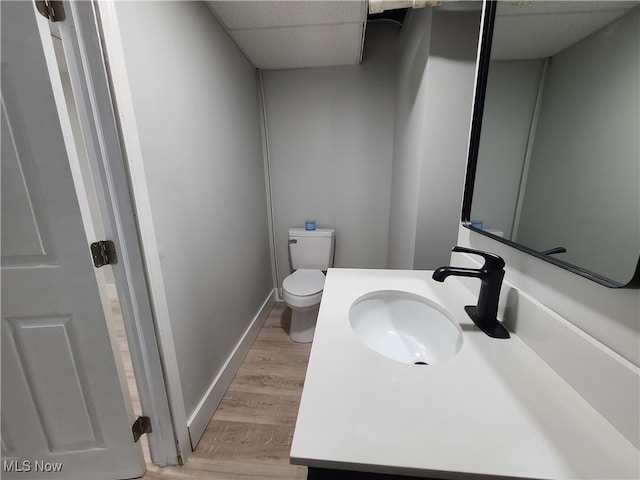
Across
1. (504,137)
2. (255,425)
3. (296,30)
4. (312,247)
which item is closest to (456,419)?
(504,137)

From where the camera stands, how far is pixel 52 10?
2.31 feet

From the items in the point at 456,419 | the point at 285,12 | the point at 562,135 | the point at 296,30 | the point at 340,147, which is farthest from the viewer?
the point at 340,147

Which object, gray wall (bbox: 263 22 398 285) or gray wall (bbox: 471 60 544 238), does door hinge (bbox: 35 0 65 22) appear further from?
gray wall (bbox: 263 22 398 285)

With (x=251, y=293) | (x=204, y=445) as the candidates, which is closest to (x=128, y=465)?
(x=204, y=445)

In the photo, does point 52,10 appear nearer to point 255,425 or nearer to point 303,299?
point 303,299

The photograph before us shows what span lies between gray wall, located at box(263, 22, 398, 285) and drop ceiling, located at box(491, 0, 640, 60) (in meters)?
1.26

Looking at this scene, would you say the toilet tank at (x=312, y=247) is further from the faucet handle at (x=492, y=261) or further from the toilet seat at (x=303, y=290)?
the faucet handle at (x=492, y=261)

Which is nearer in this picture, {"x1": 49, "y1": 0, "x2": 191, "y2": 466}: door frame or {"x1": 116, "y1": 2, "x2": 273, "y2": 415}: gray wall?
{"x1": 49, "y1": 0, "x2": 191, "y2": 466}: door frame

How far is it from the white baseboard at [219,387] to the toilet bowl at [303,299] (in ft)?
1.01

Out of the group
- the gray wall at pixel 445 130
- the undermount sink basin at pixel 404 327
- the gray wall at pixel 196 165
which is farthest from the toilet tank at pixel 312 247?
the undermount sink basin at pixel 404 327

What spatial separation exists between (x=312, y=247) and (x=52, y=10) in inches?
70.2

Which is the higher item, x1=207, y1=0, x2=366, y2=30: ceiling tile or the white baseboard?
x1=207, y1=0, x2=366, y2=30: ceiling tile

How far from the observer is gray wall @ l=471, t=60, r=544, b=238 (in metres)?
0.75

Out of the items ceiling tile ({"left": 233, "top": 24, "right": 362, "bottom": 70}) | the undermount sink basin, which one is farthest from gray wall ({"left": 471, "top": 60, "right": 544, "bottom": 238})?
ceiling tile ({"left": 233, "top": 24, "right": 362, "bottom": 70})
